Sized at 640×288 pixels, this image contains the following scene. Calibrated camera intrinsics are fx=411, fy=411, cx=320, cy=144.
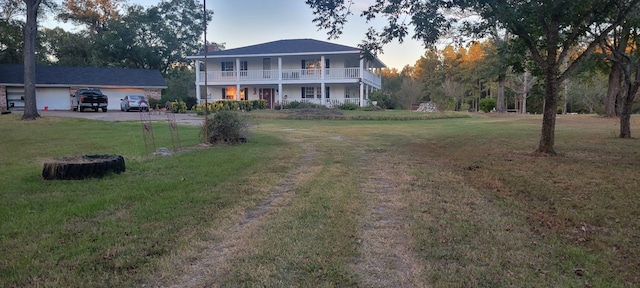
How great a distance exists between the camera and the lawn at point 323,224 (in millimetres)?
3238

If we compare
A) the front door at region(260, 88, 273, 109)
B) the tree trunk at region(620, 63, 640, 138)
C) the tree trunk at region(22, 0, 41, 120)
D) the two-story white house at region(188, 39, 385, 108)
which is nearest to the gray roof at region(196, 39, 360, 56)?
the two-story white house at region(188, 39, 385, 108)

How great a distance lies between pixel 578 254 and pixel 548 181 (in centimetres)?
344

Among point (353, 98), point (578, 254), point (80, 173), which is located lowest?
point (578, 254)

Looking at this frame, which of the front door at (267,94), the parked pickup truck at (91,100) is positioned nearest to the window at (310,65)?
the front door at (267,94)

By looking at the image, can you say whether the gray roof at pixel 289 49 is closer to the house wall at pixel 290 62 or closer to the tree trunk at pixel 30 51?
the house wall at pixel 290 62

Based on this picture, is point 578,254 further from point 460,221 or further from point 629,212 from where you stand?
point 629,212

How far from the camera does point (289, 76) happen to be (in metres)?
34.7

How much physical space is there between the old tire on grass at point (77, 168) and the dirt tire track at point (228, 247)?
2.84m

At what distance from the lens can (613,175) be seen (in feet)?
23.3

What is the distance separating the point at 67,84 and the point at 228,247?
37.4 m

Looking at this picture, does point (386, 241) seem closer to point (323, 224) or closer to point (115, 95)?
point (323, 224)

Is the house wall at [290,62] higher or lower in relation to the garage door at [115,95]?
higher

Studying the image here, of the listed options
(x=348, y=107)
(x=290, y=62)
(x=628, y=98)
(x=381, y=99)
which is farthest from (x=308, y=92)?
(x=628, y=98)

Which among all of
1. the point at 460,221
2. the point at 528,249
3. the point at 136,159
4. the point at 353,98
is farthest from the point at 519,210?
the point at 353,98
